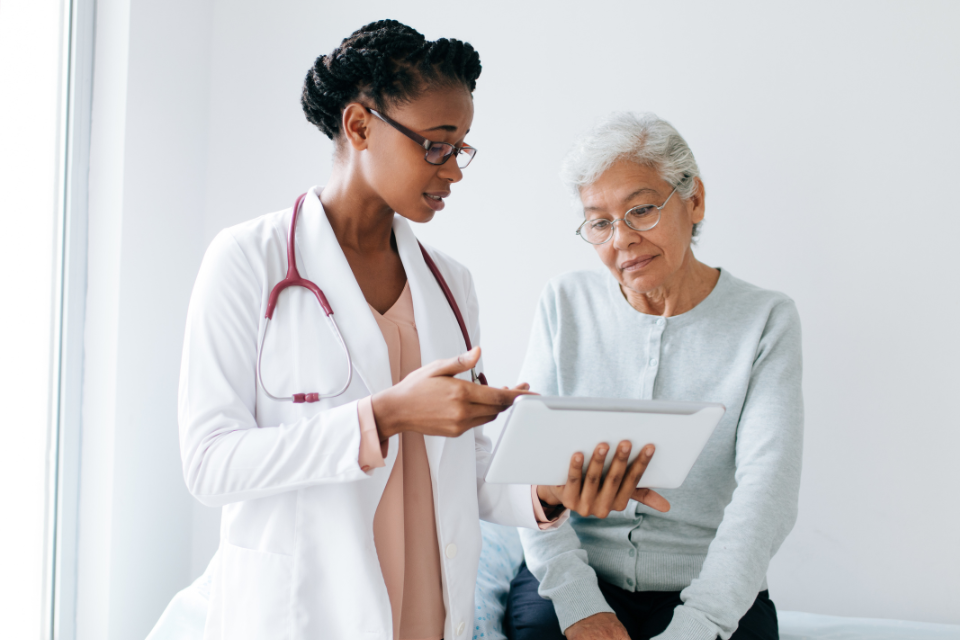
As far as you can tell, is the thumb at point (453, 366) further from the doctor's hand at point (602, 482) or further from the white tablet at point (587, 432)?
the doctor's hand at point (602, 482)

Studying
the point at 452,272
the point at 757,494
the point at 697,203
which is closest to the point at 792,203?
the point at 697,203

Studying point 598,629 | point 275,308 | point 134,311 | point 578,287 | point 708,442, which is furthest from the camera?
point 134,311

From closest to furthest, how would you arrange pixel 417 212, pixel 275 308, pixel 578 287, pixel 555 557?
1. pixel 275 308
2. pixel 417 212
3. pixel 555 557
4. pixel 578 287

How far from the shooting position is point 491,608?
1.46 meters

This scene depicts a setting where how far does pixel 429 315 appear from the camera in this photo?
1.14 m

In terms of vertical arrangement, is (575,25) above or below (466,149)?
above

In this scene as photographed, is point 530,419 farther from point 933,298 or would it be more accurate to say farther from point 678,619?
point 933,298

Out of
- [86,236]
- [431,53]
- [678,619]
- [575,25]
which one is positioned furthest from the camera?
[575,25]

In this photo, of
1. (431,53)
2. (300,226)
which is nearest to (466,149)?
(431,53)

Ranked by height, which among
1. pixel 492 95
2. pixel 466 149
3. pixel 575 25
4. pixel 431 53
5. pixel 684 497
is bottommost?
pixel 684 497

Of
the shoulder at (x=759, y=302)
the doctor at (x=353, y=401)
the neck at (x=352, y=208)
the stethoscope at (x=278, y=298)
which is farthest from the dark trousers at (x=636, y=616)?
the neck at (x=352, y=208)

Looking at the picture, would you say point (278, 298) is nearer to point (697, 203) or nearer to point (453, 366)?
point (453, 366)

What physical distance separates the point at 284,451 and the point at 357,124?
0.53 metres

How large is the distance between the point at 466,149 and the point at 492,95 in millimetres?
1099
